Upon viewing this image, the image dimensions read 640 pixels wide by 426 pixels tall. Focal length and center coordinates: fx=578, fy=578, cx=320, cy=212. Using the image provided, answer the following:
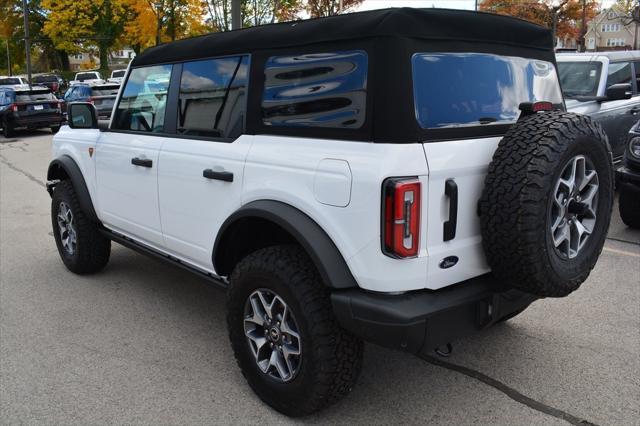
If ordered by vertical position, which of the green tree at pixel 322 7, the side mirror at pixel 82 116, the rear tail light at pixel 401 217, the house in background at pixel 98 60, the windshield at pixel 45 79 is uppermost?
the house in background at pixel 98 60

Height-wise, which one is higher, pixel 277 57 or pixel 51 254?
pixel 277 57

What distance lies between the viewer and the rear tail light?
7.86 ft

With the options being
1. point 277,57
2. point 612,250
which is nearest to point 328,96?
point 277,57

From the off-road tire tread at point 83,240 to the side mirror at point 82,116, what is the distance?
0.59 metres

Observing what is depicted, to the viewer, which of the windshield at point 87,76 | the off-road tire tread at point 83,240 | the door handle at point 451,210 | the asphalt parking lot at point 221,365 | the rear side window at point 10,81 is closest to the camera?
the door handle at point 451,210

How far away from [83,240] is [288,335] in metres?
2.78

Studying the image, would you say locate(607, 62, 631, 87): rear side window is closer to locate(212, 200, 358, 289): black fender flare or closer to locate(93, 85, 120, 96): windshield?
locate(212, 200, 358, 289): black fender flare

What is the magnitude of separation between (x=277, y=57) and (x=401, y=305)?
144 cm

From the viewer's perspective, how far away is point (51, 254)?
5.98m

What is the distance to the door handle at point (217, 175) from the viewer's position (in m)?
3.15

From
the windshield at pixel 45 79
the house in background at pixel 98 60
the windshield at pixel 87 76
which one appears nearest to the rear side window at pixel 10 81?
the windshield at pixel 45 79

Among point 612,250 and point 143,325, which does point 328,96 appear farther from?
point 612,250

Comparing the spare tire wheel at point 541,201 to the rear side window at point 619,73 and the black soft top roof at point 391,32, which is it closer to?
the black soft top roof at point 391,32

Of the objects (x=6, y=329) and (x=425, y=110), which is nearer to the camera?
(x=425, y=110)
